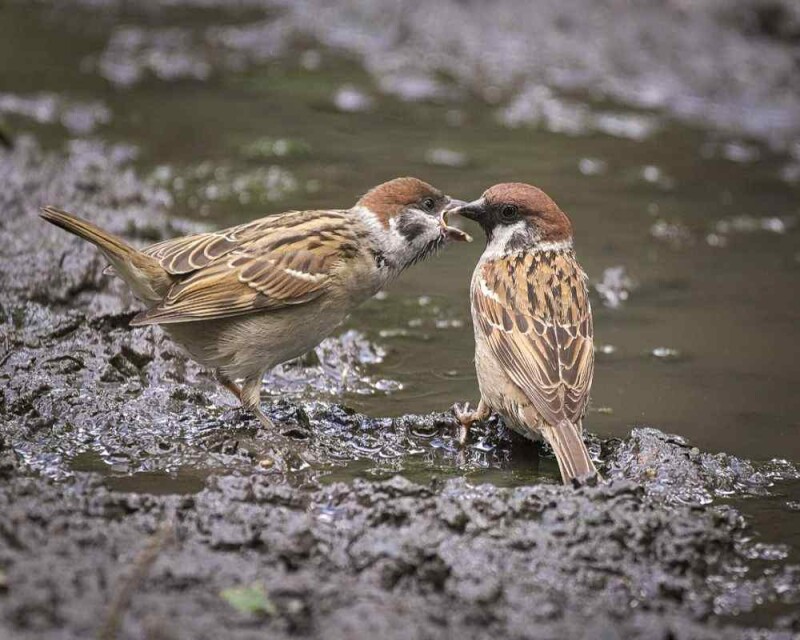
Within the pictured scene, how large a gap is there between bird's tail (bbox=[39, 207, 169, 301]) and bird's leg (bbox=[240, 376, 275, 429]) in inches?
26.9

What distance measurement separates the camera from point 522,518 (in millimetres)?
5242

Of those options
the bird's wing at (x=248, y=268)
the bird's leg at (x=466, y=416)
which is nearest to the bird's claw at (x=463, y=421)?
the bird's leg at (x=466, y=416)

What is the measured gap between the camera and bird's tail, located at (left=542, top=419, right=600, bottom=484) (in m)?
5.74

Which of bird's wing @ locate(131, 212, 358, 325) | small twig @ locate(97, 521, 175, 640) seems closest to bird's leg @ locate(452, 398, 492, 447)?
bird's wing @ locate(131, 212, 358, 325)

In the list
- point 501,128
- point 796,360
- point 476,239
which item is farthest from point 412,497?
point 501,128

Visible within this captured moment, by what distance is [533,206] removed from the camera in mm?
7211

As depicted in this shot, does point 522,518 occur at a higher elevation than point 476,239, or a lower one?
lower

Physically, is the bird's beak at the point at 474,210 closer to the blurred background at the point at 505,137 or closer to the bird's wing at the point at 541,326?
the bird's wing at the point at 541,326

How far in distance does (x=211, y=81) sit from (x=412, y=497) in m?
9.56

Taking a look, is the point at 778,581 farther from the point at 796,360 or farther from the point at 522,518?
the point at 796,360

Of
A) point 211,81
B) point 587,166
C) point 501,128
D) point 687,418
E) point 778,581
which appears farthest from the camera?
point 211,81

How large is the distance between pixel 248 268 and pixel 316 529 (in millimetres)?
1901

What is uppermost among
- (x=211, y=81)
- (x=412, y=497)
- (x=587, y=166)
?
(x=211, y=81)

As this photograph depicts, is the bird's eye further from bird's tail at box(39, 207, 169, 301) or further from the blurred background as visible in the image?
bird's tail at box(39, 207, 169, 301)
